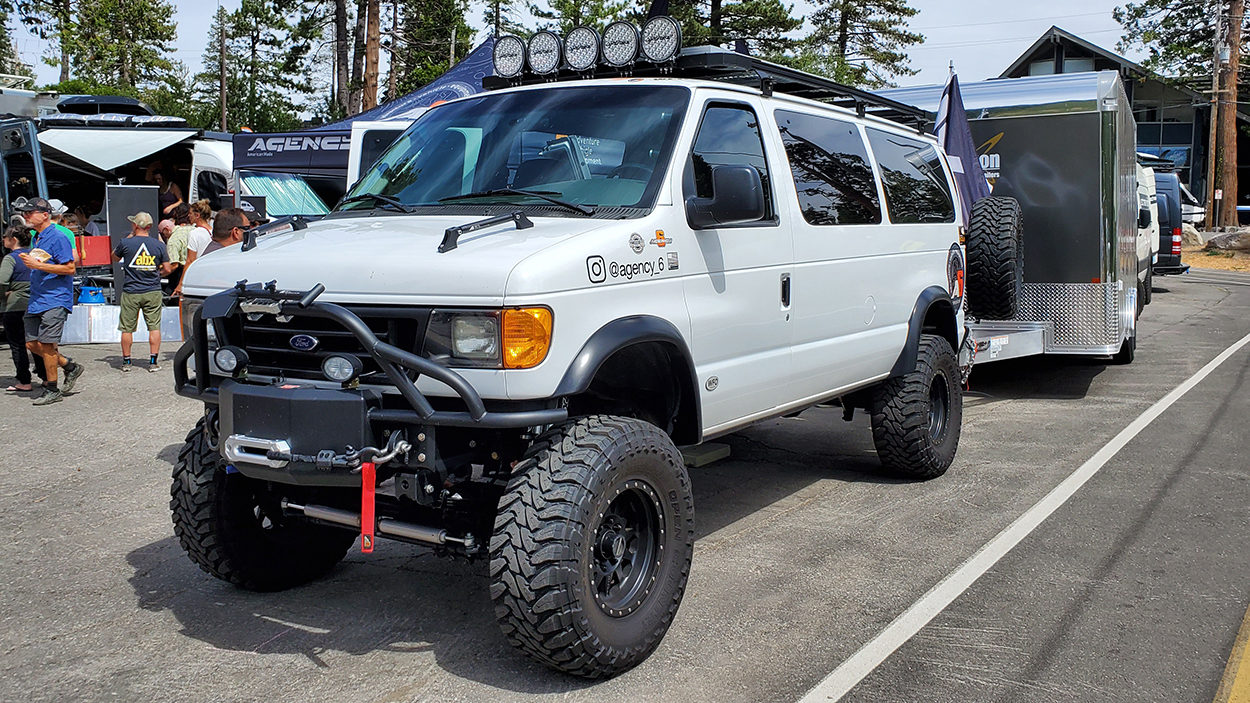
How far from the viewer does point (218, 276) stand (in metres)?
4.09

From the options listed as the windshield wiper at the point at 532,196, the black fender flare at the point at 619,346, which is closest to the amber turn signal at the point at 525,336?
the black fender flare at the point at 619,346

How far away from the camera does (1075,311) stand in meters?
9.38

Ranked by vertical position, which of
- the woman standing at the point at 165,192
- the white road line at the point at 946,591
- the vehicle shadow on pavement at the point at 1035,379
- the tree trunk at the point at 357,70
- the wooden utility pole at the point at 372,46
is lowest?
the white road line at the point at 946,591

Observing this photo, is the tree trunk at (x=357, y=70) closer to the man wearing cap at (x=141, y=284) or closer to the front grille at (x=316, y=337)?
the man wearing cap at (x=141, y=284)

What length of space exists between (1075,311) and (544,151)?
6464mm

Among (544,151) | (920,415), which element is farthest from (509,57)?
(920,415)

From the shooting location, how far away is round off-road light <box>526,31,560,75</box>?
531 cm

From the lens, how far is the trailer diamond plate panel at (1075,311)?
30.3 ft

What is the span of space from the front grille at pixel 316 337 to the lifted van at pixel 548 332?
0.01 meters

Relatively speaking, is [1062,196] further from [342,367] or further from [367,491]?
[367,491]

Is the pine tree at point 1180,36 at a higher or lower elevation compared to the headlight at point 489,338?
higher

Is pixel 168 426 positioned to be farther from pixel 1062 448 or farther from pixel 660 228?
pixel 1062 448

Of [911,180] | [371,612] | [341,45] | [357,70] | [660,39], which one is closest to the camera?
[371,612]

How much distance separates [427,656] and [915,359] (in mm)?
3628
